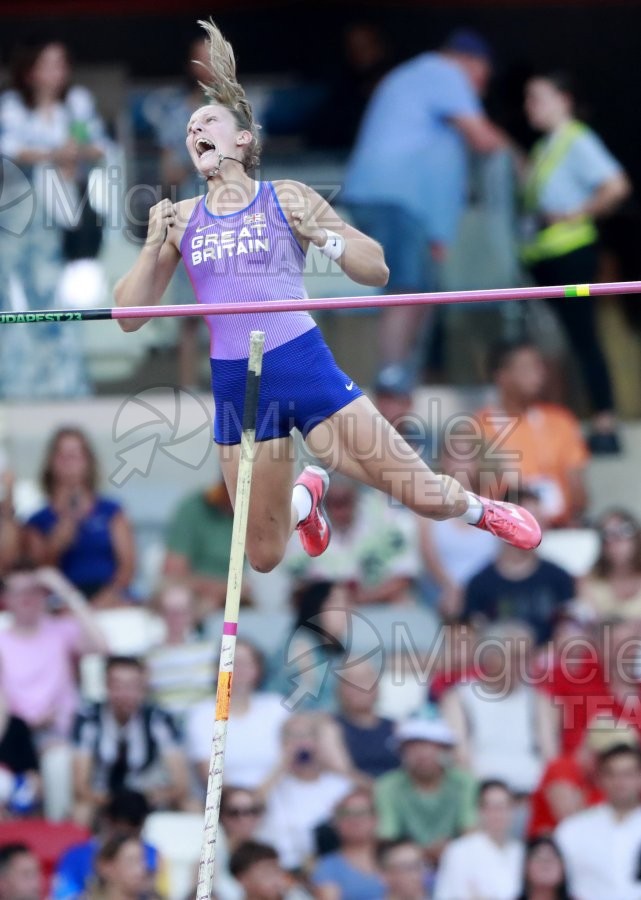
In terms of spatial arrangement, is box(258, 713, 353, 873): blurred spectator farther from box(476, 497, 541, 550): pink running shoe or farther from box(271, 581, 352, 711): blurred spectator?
box(476, 497, 541, 550): pink running shoe

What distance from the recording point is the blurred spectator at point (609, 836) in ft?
32.3

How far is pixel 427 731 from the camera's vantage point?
10234 mm

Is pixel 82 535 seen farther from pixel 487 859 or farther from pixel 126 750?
pixel 487 859

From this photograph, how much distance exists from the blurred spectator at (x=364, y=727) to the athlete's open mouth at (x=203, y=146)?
3.84m

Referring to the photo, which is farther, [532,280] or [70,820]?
[532,280]

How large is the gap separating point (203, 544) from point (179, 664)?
82 centimetres

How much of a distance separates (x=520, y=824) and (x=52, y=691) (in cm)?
261

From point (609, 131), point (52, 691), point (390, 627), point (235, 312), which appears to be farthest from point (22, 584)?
point (609, 131)

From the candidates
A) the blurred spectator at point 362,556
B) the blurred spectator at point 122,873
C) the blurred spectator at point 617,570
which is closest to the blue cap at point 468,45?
the blurred spectator at point 362,556

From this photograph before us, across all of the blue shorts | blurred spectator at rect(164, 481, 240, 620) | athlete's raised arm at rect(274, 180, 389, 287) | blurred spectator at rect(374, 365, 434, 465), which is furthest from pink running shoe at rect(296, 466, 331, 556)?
blurred spectator at rect(374, 365, 434, 465)

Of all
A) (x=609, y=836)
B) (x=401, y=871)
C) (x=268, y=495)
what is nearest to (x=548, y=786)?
(x=609, y=836)

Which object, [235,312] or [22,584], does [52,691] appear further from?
[235,312]

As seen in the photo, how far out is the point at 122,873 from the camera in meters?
9.55

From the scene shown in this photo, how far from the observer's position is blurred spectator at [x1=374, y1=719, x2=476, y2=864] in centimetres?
1005
